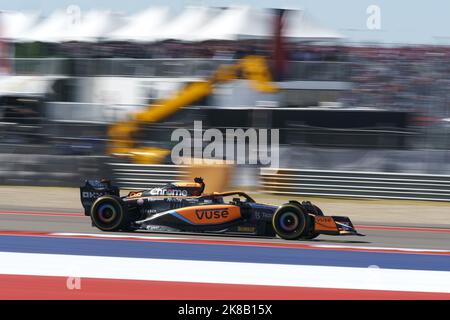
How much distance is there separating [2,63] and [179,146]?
347 inches

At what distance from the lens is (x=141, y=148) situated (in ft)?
66.2

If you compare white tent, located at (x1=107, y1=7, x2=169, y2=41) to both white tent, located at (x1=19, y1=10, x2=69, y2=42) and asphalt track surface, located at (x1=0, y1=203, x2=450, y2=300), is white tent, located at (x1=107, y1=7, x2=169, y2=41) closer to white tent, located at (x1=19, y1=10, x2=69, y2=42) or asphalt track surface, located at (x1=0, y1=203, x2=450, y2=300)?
white tent, located at (x1=19, y1=10, x2=69, y2=42)

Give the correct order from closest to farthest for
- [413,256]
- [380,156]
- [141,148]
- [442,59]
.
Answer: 1. [413,256]
2. [380,156]
3. [141,148]
4. [442,59]

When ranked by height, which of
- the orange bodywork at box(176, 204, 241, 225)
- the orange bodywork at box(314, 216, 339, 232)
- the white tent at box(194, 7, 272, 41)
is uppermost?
the white tent at box(194, 7, 272, 41)

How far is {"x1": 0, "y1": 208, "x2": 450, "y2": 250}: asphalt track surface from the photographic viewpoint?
384 inches

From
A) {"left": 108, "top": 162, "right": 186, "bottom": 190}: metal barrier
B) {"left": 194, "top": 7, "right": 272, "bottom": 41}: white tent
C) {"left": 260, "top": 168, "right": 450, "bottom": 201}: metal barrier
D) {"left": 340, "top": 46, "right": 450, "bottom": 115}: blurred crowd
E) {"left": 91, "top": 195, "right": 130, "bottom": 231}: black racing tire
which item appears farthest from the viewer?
{"left": 194, "top": 7, "right": 272, "bottom": 41}: white tent

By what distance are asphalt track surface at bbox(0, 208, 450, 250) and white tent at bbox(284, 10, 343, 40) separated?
36.1ft

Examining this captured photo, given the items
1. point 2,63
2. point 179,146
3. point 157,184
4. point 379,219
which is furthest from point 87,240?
point 2,63

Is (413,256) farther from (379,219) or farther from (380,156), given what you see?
(380,156)

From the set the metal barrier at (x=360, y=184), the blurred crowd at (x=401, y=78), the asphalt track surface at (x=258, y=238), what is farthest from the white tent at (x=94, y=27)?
the asphalt track surface at (x=258, y=238)

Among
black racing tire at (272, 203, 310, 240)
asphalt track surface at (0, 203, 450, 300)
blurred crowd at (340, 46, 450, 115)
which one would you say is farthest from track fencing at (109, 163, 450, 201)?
black racing tire at (272, 203, 310, 240)

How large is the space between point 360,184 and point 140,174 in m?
4.38

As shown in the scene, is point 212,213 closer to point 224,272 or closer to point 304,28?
point 224,272

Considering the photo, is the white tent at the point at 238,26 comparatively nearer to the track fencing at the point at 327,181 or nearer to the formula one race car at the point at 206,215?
the track fencing at the point at 327,181
